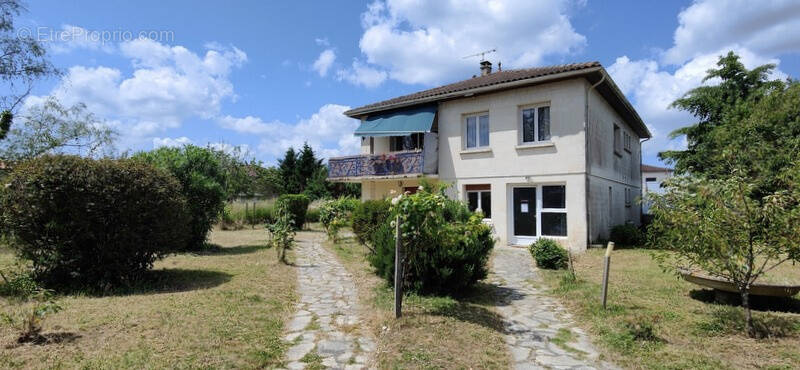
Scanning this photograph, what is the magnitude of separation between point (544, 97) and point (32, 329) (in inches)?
551

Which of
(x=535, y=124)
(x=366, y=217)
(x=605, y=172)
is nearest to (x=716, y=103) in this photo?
(x=605, y=172)

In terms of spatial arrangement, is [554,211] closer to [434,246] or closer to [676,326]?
[676,326]

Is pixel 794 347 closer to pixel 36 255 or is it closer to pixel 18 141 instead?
pixel 36 255

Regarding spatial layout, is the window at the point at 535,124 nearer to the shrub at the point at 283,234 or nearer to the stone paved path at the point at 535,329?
the stone paved path at the point at 535,329

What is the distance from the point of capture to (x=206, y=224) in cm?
1292

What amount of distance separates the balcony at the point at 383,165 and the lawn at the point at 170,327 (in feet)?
29.8

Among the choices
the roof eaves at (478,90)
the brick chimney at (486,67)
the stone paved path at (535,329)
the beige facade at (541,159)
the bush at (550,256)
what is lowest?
the stone paved path at (535,329)

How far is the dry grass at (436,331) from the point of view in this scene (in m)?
4.23

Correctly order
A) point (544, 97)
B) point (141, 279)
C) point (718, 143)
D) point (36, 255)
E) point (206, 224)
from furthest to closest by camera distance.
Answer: point (718, 143), point (544, 97), point (206, 224), point (141, 279), point (36, 255)

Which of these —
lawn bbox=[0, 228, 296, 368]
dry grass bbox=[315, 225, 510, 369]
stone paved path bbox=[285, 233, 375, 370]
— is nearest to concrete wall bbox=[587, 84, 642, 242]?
dry grass bbox=[315, 225, 510, 369]

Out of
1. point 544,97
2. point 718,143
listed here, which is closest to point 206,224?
point 544,97

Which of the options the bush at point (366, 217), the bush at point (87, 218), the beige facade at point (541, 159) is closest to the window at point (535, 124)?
the beige facade at point (541, 159)

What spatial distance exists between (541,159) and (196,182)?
11.1m

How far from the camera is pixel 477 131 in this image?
1576 cm
